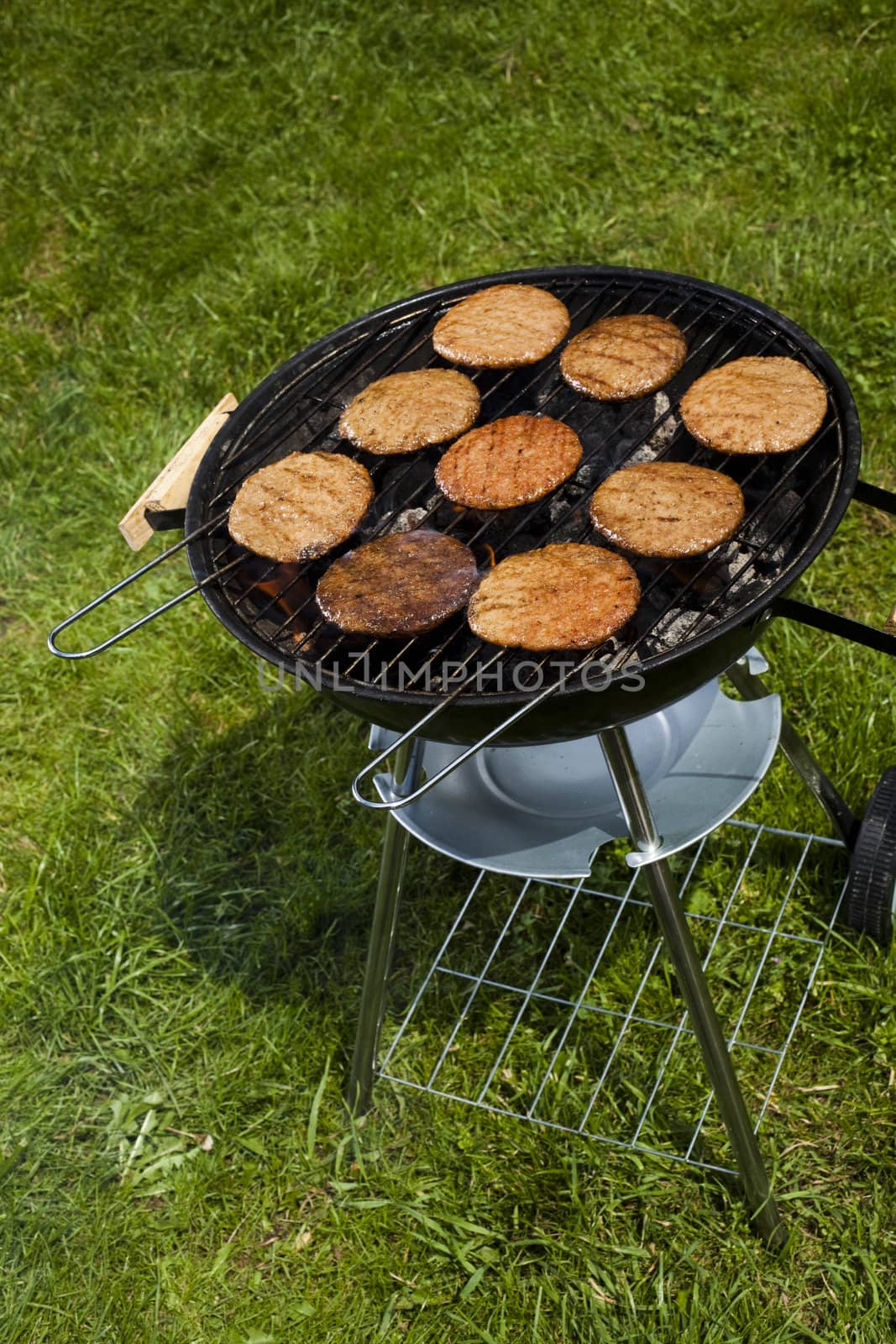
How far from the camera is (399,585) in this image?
2.45m

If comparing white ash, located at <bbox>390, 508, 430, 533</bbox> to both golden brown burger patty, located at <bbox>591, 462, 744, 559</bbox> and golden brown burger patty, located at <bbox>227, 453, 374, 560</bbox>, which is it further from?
golden brown burger patty, located at <bbox>591, 462, 744, 559</bbox>

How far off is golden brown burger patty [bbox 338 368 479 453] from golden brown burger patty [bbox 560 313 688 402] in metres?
0.25

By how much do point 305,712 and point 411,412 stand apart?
5.20 feet

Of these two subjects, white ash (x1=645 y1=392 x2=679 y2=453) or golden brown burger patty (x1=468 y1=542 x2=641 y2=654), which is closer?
golden brown burger patty (x1=468 y1=542 x2=641 y2=654)

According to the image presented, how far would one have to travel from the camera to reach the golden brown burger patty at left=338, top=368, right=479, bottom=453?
279 centimetres

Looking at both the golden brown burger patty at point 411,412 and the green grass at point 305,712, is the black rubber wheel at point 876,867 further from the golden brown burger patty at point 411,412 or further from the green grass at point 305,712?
the golden brown burger patty at point 411,412

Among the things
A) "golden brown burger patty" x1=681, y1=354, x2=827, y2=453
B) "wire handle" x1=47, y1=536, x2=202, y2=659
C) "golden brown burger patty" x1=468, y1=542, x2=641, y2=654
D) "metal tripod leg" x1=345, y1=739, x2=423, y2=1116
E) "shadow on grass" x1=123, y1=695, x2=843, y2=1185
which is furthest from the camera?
"shadow on grass" x1=123, y1=695, x2=843, y2=1185

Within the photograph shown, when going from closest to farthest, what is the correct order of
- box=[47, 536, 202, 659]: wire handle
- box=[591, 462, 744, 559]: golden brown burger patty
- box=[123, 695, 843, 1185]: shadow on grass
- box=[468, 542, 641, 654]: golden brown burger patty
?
box=[47, 536, 202, 659]: wire handle, box=[468, 542, 641, 654]: golden brown burger patty, box=[591, 462, 744, 559]: golden brown burger patty, box=[123, 695, 843, 1185]: shadow on grass

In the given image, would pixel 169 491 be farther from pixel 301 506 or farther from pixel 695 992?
pixel 695 992

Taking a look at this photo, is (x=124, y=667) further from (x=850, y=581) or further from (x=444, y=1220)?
(x=850, y=581)

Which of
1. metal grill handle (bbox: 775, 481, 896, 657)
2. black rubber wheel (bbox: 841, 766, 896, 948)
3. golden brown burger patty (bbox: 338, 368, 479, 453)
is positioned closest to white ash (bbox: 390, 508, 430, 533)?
golden brown burger patty (bbox: 338, 368, 479, 453)

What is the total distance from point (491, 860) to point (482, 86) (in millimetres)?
4683

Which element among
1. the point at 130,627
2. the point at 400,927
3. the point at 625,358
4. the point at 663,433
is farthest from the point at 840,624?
the point at 400,927

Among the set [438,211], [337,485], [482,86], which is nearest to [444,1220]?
[337,485]
